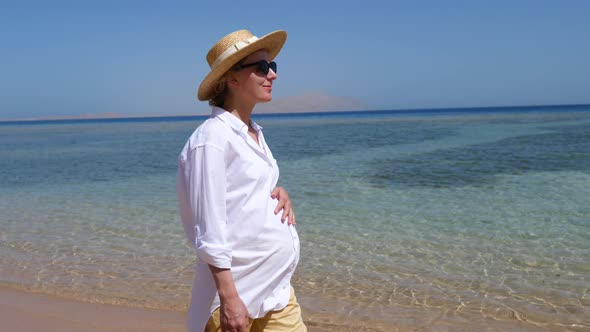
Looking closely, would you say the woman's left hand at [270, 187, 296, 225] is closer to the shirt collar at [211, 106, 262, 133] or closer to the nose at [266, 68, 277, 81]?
the shirt collar at [211, 106, 262, 133]

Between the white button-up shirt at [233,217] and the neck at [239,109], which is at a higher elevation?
the neck at [239,109]

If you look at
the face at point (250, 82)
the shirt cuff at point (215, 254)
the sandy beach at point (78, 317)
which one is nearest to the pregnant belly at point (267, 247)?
the shirt cuff at point (215, 254)

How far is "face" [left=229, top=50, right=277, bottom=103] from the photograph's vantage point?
2.24 m

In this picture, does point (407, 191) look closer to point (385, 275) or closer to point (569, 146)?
point (385, 275)

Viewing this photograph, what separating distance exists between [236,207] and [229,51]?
607mm

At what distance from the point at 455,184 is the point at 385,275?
6397 mm

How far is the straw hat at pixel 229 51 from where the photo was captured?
2170mm

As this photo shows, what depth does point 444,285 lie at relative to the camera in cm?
557

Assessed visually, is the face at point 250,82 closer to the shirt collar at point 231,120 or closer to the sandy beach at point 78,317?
the shirt collar at point 231,120

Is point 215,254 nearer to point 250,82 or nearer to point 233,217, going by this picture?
point 233,217

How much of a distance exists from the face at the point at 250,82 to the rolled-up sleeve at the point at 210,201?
37 cm

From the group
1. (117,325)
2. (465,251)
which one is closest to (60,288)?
(117,325)

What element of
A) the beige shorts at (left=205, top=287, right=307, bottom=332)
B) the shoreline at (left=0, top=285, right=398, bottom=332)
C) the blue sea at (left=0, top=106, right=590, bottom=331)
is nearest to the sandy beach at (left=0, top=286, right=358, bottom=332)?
the shoreline at (left=0, top=285, right=398, bottom=332)

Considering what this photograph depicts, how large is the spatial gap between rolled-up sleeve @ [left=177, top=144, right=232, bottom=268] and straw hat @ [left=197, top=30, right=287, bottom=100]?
370mm
